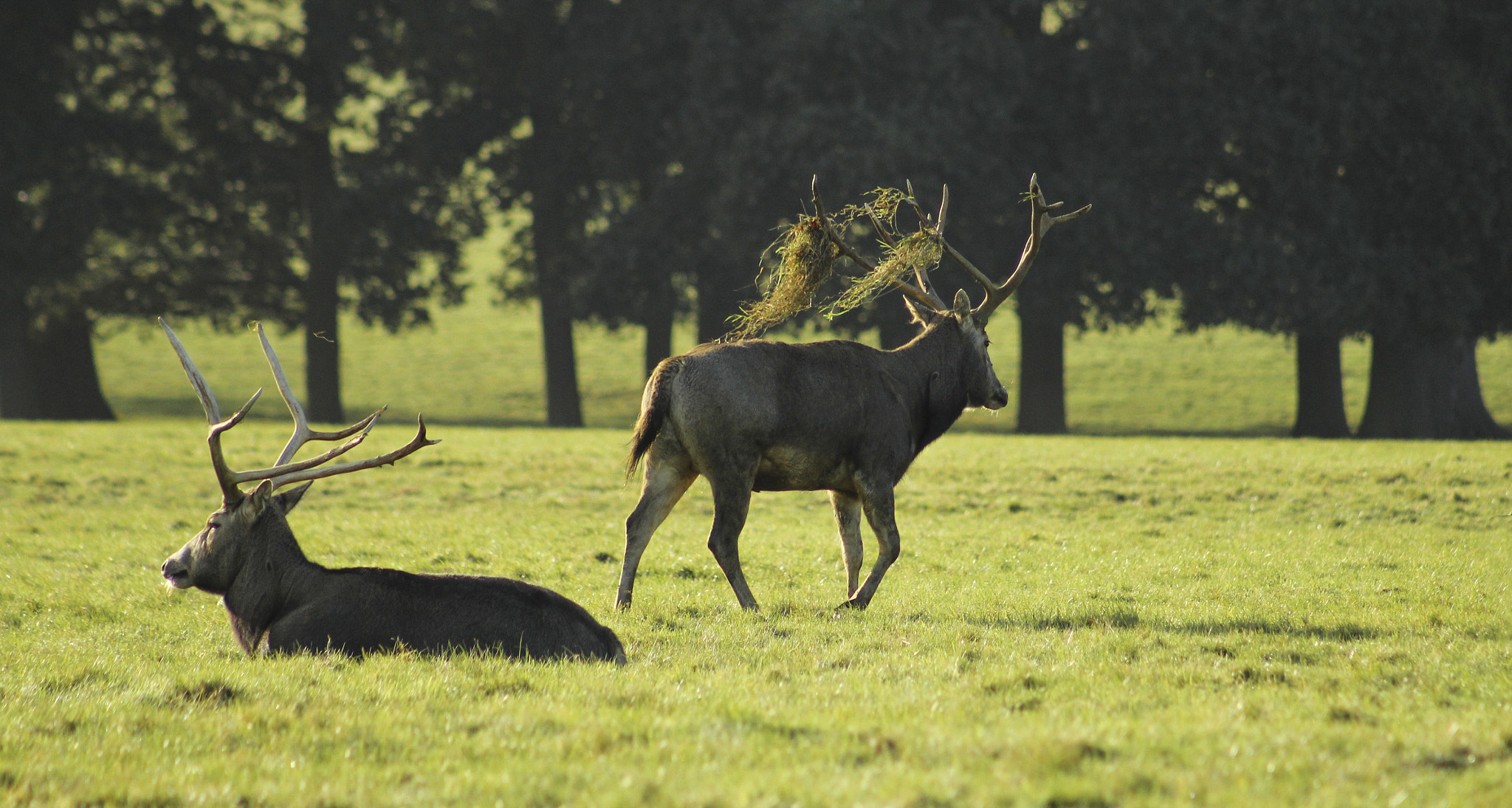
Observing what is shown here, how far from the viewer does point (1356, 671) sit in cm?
691

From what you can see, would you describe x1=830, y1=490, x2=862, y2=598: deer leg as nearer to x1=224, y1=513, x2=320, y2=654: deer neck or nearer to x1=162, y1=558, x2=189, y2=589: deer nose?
x1=224, y1=513, x2=320, y2=654: deer neck

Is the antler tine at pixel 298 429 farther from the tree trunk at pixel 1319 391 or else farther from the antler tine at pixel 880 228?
the tree trunk at pixel 1319 391

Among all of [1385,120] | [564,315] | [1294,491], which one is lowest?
[1294,491]

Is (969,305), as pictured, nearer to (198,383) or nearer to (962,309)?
(962,309)

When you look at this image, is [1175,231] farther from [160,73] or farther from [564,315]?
[160,73]

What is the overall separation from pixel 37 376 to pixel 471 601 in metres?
33.2

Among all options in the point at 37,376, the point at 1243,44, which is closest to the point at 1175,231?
the point at 1243,44

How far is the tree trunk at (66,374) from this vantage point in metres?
35.3

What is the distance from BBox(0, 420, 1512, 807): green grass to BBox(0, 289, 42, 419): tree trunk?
20795 millimetres

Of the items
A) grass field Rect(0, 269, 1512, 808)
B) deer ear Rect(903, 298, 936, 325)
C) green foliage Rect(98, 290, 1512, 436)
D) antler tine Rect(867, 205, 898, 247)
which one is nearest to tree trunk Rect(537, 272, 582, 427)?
green foliage Rect(98, 290, 1512, 436)

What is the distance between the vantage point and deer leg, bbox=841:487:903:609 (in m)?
9.62

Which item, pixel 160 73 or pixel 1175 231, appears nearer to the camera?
pixel 1175 231

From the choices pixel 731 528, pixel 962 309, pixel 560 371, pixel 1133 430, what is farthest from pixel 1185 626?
pixel 1133 430

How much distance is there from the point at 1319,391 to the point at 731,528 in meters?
25.9
